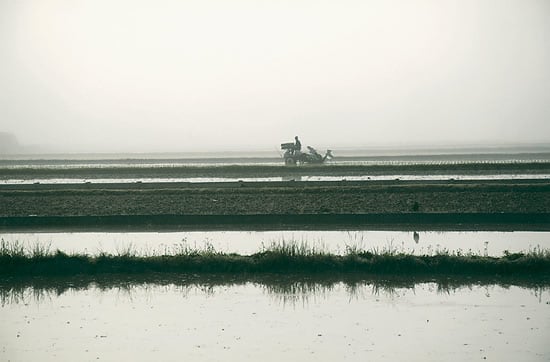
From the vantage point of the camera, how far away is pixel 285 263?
2069cm

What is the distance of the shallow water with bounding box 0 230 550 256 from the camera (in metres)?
23.1

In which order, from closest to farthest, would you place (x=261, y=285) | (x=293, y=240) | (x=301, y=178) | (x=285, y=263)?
(x=261, y=285) → (x=285, y=263) → (x=293, y=240) → (x=301, y=178)

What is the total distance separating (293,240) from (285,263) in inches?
61.6

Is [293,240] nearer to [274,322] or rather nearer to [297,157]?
[274,322]

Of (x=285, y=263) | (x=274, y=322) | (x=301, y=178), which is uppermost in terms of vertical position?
(x=301, y=178)

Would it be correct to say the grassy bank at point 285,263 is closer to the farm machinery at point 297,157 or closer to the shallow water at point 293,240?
the shallow water at point 293,240

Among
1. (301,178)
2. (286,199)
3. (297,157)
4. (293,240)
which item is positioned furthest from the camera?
(297,157)

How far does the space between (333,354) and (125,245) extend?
1251 centimetres

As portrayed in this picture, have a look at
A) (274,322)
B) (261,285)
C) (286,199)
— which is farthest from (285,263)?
(286,199)

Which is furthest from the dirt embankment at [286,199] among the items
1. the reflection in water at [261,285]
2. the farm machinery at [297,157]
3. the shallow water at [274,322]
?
the farm machinery at [297,157]

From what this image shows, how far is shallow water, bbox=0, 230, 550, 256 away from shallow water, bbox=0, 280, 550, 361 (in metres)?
3.32

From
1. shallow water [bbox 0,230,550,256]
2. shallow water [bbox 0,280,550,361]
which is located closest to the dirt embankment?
shallow water [bbox 0,230,550,256]

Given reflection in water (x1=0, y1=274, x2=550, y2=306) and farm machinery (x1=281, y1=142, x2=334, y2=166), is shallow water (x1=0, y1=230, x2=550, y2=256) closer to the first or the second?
reflection in water (x1=0, y1=274, x2=550, y2=306)

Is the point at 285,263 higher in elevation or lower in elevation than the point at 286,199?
lower
